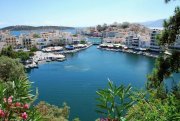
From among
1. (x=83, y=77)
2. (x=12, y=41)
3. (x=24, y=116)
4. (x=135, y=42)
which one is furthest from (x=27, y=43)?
(x=24, y=116)

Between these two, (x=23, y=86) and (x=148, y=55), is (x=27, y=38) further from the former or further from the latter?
(x=23, y=86)

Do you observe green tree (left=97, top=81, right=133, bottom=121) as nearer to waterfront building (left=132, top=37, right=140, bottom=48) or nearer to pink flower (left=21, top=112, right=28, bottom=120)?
pink flower (left=21, top=112, right=28, bottom=120)

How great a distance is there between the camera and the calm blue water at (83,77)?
15.5 meters

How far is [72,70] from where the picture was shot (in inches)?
1016

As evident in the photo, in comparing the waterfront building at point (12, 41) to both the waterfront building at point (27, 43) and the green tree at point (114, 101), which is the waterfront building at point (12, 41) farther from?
the green tree at point (114, 101)

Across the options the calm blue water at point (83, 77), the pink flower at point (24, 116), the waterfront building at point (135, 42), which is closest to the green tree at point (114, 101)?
the pink flower at point (24, 116)

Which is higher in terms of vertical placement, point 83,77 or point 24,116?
point 24,116

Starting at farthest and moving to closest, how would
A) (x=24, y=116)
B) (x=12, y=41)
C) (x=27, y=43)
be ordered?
(x=27, y=43) → (x=12, y=41) → (x=24, y=116)

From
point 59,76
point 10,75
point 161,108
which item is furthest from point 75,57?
point 161,108

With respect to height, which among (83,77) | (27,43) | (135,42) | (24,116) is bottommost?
(83,77)

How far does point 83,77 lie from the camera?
22.5 m

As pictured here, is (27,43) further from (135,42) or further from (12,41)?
(135,42)

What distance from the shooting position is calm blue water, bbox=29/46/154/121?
15.5 metres

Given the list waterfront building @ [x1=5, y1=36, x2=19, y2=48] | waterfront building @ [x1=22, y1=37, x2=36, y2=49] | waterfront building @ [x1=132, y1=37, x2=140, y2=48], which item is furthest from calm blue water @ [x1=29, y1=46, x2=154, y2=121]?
waterfront building @ [x1=5, y1=36, x2=19, y2=48]
